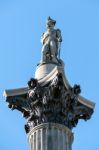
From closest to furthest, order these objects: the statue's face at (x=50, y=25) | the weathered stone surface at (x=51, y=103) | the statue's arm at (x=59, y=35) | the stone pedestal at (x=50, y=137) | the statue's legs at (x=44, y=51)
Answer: the stone pedestal at (x=50, y=137)
the weathered stone surface at (x=51, y=103)
the statue's legs at (x=44, y=51)
the statue's arm at (x=59, y=35)
the statue's face at (x=50, y=25)

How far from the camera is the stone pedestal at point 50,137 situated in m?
34.5

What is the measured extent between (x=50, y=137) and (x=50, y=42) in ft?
18.5

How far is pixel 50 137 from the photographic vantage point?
114 feet

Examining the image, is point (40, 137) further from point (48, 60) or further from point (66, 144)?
point (48, 60)

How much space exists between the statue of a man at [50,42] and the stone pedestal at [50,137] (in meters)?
3.90

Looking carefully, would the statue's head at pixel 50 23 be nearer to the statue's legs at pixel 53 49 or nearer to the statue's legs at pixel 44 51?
the statue's legs at pixel 53 49

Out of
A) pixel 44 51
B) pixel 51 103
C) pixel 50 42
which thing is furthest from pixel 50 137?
pixel 50 42

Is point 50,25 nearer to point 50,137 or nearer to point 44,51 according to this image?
point 44,51

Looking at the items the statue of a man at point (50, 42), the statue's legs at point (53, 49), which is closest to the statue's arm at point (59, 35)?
the statue of a man at point (50, 42)

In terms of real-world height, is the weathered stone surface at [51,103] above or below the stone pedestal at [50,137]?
above

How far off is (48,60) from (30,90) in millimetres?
2747

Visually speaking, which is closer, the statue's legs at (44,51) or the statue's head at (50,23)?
the statue's legs at (44,51)

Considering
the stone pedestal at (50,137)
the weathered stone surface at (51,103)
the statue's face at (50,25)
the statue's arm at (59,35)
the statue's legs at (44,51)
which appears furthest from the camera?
the statue's face at (50,25)

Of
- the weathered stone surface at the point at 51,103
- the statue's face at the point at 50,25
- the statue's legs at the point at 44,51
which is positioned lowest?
the weathered stone surface at the point at 51,103
